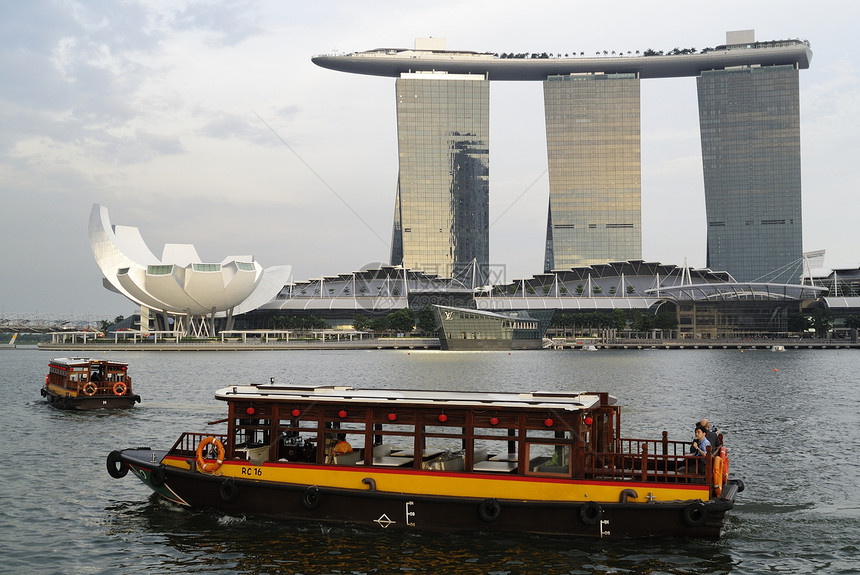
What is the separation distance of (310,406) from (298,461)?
71.1 inches

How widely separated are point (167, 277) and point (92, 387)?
88.9 m

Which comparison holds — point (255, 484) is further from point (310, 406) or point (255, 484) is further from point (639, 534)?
point (639, 534)

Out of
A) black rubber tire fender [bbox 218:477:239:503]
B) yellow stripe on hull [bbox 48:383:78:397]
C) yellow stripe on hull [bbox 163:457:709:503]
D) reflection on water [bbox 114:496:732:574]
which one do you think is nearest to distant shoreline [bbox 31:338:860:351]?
yellow stripe on hull [bbox 48:383:78:397]

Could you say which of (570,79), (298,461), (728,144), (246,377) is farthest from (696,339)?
(298,461)

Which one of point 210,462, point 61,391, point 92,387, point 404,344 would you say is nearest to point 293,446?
point 210,462

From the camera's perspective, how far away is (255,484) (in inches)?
745

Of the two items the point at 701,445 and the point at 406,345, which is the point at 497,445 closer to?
the point at 701,445

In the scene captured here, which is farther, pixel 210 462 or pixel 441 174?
pixel 441 174

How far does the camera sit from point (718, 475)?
56.3 feet

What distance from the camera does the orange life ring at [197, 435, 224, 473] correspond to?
63.4 ft

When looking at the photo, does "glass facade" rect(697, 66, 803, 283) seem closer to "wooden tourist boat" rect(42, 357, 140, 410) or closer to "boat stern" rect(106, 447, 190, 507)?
"wooden tourist boat" rect(42, 357, 140, 410)

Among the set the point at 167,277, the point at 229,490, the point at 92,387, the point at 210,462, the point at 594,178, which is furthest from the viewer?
the point at 594,178

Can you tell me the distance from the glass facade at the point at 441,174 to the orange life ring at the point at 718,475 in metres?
165

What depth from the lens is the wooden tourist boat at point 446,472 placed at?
17188 mm
